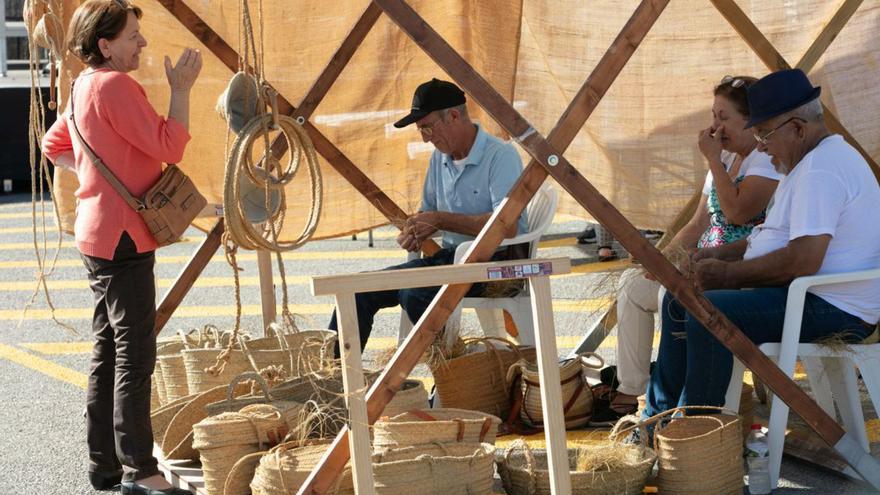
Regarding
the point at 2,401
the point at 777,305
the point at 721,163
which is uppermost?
the point at 721,163

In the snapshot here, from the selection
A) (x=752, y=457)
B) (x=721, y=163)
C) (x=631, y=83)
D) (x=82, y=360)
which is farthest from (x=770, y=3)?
(x=82, y=360)

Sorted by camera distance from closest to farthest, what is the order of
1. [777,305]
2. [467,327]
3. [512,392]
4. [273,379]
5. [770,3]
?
[777,305], [273,379], [512,392], [770,3], [467,327]

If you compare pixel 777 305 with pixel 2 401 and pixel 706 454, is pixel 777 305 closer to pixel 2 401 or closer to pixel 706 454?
pixel 706 454

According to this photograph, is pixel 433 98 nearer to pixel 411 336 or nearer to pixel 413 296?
pixel 413 296

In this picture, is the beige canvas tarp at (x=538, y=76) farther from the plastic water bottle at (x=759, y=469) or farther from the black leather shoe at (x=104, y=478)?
the plastic water bottle at (x=759, y=469)

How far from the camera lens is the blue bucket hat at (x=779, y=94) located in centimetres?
418

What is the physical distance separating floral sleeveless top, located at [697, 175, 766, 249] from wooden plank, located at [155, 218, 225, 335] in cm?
191

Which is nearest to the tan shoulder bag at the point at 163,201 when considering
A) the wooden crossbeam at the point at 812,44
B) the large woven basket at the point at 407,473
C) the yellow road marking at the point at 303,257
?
the large woven basket at the point at 407,473

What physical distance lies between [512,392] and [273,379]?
0.96m

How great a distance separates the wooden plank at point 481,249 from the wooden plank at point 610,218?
6 centimetres

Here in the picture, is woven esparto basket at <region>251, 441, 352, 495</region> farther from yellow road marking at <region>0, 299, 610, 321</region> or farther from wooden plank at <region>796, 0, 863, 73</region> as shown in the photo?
yellow road marking at <region>0, 299, 610, 321</region>

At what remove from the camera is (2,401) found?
578 centimetres

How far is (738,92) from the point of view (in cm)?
470

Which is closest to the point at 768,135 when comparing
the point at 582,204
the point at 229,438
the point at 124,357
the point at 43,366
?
the point at 582,204
